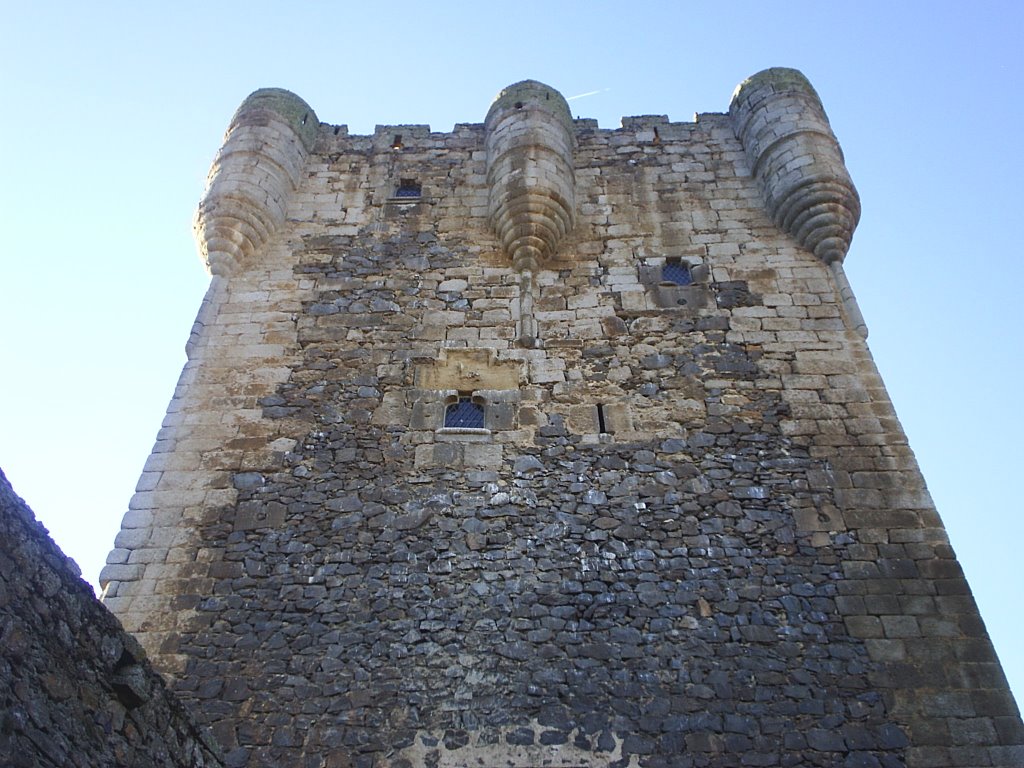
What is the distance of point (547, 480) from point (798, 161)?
3769 mm

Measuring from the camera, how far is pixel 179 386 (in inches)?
266

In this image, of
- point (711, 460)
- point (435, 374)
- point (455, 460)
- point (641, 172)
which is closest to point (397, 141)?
point (641, 172)

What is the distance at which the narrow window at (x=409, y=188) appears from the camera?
8.38 m

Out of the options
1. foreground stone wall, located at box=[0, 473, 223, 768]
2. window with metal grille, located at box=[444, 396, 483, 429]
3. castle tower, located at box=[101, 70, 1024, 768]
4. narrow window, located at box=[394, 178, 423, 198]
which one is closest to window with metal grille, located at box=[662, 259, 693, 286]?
castle tower, located at box=[101, 70, 1024, 768]

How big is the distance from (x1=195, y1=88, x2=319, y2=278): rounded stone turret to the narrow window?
94 cm

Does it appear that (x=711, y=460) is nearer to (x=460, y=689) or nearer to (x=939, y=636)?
(x=939, y=636)

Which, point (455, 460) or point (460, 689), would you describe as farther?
point (455, 460)

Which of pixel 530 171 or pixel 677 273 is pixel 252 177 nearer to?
pixel 530 171

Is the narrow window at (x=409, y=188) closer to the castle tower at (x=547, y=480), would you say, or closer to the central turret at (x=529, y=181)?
the castle tower at (x=547, y=480)

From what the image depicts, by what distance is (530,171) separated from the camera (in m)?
7.78

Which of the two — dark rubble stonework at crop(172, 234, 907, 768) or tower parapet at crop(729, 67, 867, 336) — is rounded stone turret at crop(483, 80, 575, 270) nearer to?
tower parapet at crop(729, 67, 867, 336)

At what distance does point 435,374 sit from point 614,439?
4.70 ft

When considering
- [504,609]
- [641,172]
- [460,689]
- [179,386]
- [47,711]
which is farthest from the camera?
[641,172]

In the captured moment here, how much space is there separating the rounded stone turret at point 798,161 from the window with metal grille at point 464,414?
10.4 ft
